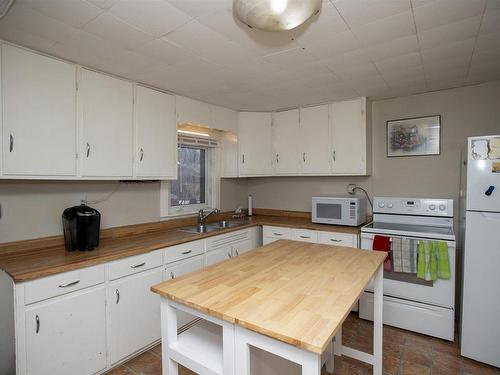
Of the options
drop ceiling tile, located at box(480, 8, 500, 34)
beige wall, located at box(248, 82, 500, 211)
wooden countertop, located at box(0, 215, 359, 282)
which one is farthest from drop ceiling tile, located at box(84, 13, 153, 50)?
beige wall, located at box(248, 82, 500, 211)

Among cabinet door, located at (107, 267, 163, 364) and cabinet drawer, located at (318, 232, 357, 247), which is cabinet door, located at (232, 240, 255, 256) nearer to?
cabinet drawer, located at (318, 232, 357, 247)

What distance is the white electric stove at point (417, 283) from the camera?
2332mm

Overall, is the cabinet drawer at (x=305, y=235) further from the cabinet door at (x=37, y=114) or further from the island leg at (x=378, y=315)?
the cabinet door at (x=37, y=114)

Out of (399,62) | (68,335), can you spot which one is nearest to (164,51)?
(399,62)

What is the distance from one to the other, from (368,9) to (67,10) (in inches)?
63.3

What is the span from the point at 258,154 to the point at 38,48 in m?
2.40

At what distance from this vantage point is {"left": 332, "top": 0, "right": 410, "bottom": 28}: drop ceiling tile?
1.40m

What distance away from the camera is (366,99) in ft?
9.83

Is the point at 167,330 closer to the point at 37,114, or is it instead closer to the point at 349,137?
the point at 37,114

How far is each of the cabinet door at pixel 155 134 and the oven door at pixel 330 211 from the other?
66.4 inches

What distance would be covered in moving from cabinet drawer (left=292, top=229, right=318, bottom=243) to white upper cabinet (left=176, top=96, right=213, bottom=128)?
1618 millimetres

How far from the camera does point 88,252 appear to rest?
2.01 m

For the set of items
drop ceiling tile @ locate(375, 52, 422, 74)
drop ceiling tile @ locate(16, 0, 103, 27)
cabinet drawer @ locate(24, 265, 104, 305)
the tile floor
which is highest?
drop ceiling tile @ locate(375, 52, 422, 74)

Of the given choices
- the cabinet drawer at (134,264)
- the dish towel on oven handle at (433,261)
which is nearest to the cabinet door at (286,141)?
the dish towel on oven handle at (433,261)
